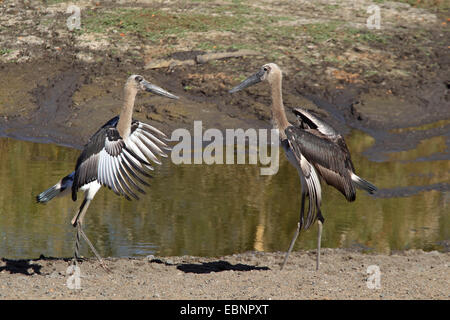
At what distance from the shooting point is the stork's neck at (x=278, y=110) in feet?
27.6

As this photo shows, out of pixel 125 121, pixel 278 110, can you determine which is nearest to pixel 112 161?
pixel 125 121

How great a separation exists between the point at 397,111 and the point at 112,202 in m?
7.55

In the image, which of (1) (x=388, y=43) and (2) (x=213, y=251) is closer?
(2) (x=213, y=251)

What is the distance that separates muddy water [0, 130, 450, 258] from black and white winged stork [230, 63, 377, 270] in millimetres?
1450

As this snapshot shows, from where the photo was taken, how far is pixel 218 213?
35.2ft

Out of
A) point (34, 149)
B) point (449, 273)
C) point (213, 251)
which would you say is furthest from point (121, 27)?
point (449, 273)

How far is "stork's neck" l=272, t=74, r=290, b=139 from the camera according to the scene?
8.42m

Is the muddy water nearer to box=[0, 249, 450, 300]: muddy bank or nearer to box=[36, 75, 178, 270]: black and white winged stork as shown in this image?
box=[0, 249, 450, 300]: muddy bank

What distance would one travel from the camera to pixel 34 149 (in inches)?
563

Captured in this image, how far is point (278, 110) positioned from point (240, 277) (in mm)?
1992

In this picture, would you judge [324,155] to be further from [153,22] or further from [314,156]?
[153,22]

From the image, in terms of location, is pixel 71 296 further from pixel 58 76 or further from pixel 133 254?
pixel 58 76

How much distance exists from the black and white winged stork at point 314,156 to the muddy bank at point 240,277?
559 mm

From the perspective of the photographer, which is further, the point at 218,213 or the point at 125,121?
the point at 218,213
